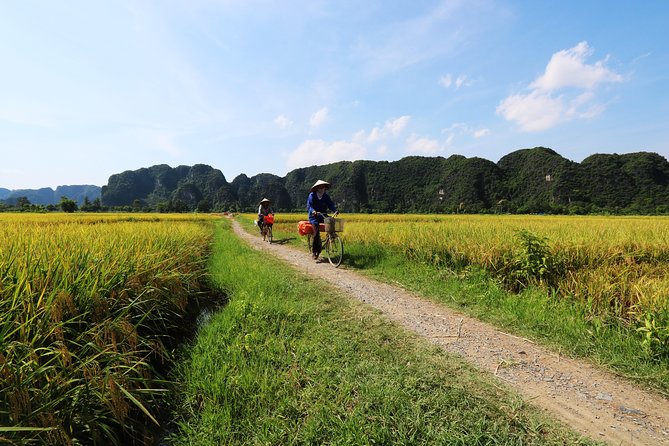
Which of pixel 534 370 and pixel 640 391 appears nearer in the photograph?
pixel 640 391

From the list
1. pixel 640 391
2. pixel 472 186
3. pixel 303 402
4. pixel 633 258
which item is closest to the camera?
pixel 303 402

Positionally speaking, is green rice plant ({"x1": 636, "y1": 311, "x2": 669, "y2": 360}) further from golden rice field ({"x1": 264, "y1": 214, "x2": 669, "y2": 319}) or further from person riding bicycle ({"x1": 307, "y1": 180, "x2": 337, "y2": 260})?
person riding bicycle ({"x1": 307, "y1": 180, "x2": 337, "y2": 260})

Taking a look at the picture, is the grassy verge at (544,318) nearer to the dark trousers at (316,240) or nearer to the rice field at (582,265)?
the rice field at (582,265)

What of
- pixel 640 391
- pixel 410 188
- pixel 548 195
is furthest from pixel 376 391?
pixel 410 188

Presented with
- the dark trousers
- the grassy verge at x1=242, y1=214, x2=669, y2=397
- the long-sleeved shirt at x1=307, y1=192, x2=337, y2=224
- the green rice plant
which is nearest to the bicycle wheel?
the dark trousers

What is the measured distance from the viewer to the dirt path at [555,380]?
6.35 feet

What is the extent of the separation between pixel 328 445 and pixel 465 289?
396 cm

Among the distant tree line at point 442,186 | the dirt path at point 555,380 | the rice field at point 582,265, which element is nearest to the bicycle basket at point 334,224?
the rice field at point 582,265

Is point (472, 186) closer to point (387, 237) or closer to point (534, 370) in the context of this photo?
point (387, 237)

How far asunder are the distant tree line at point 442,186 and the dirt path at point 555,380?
5770 centimetres

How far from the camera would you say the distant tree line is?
63594mm

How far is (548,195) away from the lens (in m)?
72.7

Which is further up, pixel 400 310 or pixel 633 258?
pixel 633 258

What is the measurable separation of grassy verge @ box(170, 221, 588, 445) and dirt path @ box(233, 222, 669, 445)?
23cm
